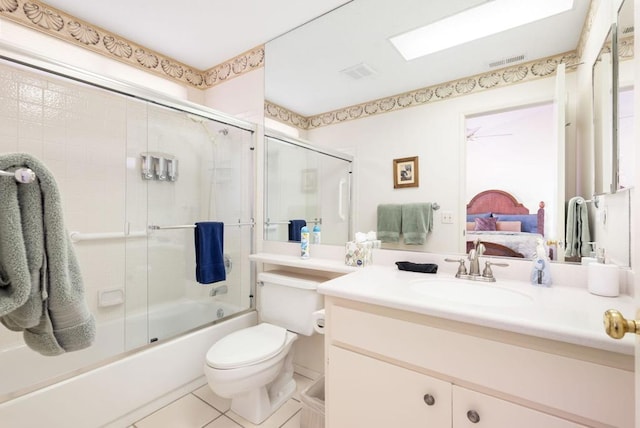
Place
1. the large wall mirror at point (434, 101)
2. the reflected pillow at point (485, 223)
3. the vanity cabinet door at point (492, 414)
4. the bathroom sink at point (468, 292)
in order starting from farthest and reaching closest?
1. the reflected pillow at point (485, 223)
2. the large wall mirror at point (434, 101)
3. the bathroom sink at point (468, 292)
4. the vanity cabinet door at point (492, 414)

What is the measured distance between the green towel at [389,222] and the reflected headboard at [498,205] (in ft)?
1.14

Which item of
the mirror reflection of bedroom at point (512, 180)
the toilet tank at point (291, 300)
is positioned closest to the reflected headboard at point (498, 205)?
the mirror reflection of bedroom at point (512, 180)

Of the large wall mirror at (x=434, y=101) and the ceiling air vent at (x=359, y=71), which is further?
the ceiling air vent at (x=359, y=71)

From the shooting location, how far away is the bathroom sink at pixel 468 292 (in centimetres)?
105

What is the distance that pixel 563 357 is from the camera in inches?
27.5

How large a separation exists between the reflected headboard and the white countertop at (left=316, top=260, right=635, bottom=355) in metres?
0.29

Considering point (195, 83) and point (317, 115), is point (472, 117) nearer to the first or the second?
point (317, 115)

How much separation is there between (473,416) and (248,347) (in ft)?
3.38

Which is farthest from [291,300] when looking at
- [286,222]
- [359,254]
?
[286,222]

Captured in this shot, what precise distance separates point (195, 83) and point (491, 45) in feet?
7.65

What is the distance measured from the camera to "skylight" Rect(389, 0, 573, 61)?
1188 mm

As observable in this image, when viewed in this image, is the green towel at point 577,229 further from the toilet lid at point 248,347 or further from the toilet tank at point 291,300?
the toilet lid at point 248,347

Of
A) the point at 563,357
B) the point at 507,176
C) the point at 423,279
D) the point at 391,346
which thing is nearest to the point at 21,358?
the point at 391,346

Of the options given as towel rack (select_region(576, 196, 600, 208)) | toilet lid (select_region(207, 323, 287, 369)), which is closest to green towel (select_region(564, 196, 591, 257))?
towel rack (select_region(576, 196, 600, 208))
